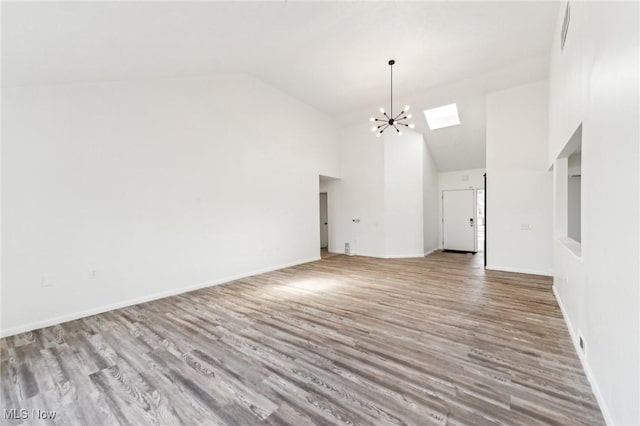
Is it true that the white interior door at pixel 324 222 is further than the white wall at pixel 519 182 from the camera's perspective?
Yes

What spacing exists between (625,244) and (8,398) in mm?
4091

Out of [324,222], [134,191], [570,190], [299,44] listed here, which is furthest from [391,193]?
[134,191]

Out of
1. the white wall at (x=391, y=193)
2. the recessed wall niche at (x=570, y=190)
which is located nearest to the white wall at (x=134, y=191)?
the white wall at (x=391, y=193)

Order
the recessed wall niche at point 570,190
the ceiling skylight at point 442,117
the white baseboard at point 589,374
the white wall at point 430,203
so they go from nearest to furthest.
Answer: the white baseboard at point 589,374 → the recessed wall niche at point 570,190 → the ceiling skylight at point 442,117 → the white wall at point 430,203

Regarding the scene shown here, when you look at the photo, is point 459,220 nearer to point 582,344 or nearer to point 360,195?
point 360,195

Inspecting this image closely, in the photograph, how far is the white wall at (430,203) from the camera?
7.71 meters

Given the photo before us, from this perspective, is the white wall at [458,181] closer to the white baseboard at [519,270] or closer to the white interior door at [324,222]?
the white baseboard at [519,270]

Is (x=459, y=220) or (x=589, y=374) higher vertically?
(x=459, y=220)

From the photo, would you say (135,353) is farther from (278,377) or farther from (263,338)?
(278,377)

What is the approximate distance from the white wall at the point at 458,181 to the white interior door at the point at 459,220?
13cm

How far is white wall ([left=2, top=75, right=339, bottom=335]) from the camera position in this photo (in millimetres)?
3039

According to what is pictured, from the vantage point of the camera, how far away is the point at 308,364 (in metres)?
2.25
